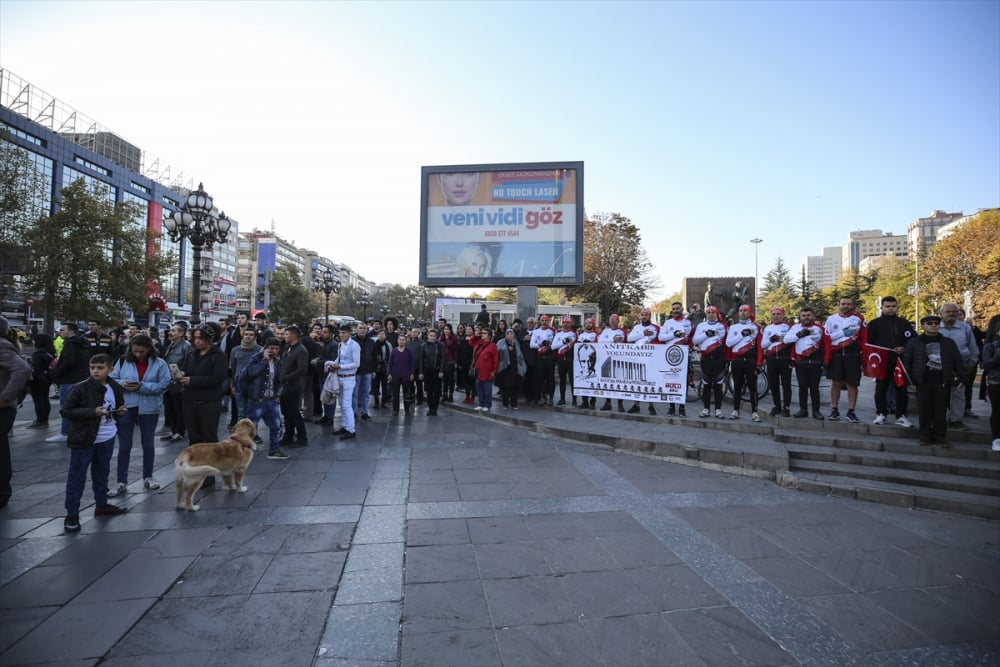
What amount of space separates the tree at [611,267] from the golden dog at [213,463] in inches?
1207

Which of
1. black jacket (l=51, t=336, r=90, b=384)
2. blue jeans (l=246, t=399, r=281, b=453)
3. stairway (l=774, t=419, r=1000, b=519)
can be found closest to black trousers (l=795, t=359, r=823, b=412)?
stairway (l=774, t=419, r=1000, b=519)

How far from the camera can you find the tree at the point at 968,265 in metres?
29.6

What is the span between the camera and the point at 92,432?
4.41 metres

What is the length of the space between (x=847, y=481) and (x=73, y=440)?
7.96 metres

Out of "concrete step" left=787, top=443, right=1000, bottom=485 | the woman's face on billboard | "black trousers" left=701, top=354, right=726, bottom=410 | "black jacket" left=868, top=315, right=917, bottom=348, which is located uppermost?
the woman's face on billboard

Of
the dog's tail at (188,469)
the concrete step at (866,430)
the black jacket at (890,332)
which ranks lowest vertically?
the dog's tail at (188,469)

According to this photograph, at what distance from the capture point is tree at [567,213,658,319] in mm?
34594

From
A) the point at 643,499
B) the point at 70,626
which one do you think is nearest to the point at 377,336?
the point at 643,499

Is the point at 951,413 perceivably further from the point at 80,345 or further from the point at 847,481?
the point at 80,345

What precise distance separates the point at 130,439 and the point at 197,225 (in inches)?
353

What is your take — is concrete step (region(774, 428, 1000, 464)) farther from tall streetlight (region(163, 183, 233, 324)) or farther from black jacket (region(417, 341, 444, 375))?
tall streetlight (region(163, 183, 233, 324))

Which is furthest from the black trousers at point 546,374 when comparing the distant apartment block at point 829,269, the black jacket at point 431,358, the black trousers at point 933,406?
the distant apartment block at point 829,269

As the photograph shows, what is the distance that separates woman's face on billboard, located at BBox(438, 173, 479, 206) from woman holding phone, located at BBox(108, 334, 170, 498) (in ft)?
34.7

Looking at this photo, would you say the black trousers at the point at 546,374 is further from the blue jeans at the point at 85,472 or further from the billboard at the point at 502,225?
the blue jeans at the point at 85,472
